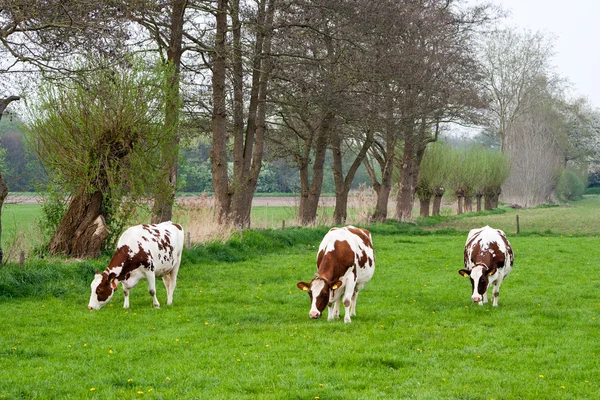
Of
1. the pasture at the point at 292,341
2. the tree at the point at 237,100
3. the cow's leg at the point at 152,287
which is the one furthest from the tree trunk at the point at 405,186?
the cow's leg at the point at 152,287

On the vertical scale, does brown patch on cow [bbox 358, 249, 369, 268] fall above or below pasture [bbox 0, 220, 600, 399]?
above

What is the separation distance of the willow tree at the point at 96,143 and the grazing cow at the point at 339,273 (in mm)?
6826

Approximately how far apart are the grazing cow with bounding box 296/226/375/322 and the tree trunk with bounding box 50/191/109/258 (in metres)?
6.88

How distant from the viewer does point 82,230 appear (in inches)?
654

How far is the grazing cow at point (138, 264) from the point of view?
41.2 ft

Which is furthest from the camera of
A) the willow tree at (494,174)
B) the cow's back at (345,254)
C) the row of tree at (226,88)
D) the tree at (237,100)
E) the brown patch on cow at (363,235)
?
the willow tree at (494,174)

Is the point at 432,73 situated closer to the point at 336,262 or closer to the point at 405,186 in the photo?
the point at 405,186

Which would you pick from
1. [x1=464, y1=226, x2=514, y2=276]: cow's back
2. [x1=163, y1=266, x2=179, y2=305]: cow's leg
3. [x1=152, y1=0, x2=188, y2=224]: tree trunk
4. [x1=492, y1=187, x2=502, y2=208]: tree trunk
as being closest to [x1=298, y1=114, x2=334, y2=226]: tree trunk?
[x1=152, y1=0, x2=188, y2=224]: tree trunk

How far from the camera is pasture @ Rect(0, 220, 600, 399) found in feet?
25.5

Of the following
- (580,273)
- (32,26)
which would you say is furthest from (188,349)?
(580,273)

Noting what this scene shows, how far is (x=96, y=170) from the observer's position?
16.7m

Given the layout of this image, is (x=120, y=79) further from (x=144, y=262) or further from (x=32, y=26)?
(x=144, y=262)

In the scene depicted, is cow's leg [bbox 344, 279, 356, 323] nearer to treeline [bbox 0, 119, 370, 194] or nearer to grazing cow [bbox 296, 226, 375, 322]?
grazing cow [bbox 296, 226, 375, 322]

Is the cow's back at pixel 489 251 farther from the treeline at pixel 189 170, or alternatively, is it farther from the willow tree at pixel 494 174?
the willow tree at pixel 494 174
